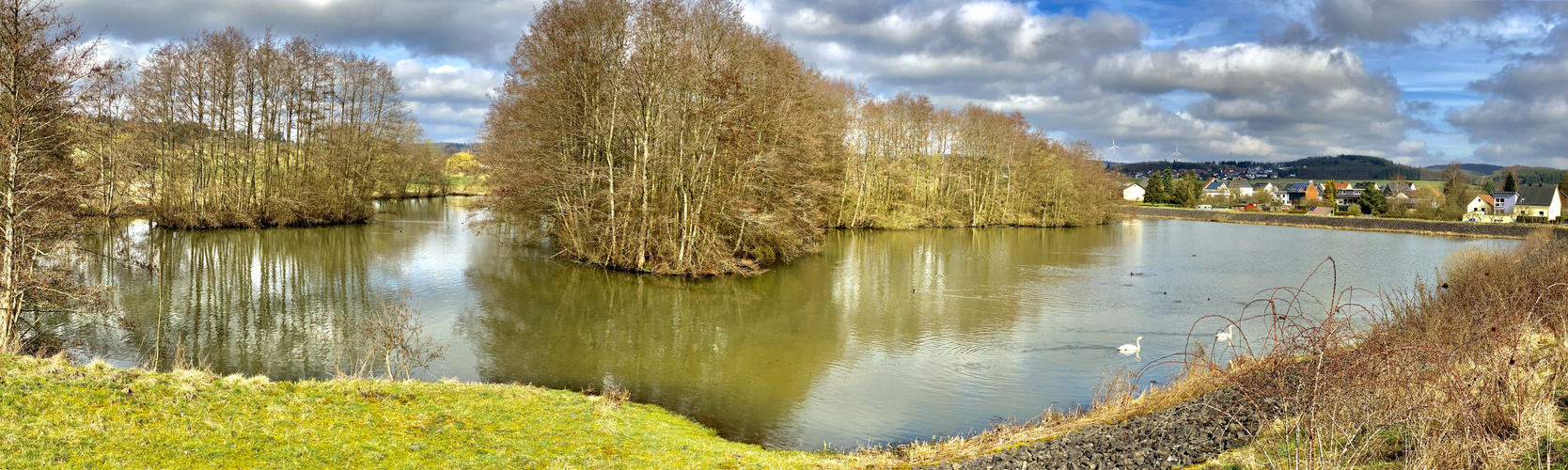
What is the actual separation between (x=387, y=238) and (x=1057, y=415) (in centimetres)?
3414

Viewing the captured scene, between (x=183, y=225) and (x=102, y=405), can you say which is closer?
(x=102, y=405)

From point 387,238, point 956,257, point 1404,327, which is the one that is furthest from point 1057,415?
point 387,238

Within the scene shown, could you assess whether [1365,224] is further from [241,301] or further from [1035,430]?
[241,301]

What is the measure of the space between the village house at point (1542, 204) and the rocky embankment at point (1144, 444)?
95278 millimetres

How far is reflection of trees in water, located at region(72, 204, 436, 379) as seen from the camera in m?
13.5

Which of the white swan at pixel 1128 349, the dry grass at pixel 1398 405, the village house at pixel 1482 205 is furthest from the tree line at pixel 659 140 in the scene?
the village house at pixel 1482 205

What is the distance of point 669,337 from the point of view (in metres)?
16.6

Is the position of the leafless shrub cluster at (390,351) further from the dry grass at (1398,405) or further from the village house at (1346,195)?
the village house at (1346,195)

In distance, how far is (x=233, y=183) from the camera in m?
38.2

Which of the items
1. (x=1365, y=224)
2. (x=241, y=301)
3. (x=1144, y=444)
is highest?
(x=1365, y=224)

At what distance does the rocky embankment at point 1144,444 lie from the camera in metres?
7.38

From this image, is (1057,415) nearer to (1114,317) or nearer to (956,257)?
(1114,317)

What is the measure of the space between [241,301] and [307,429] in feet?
48.9

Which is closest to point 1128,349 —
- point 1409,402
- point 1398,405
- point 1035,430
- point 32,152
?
point 1035,430
